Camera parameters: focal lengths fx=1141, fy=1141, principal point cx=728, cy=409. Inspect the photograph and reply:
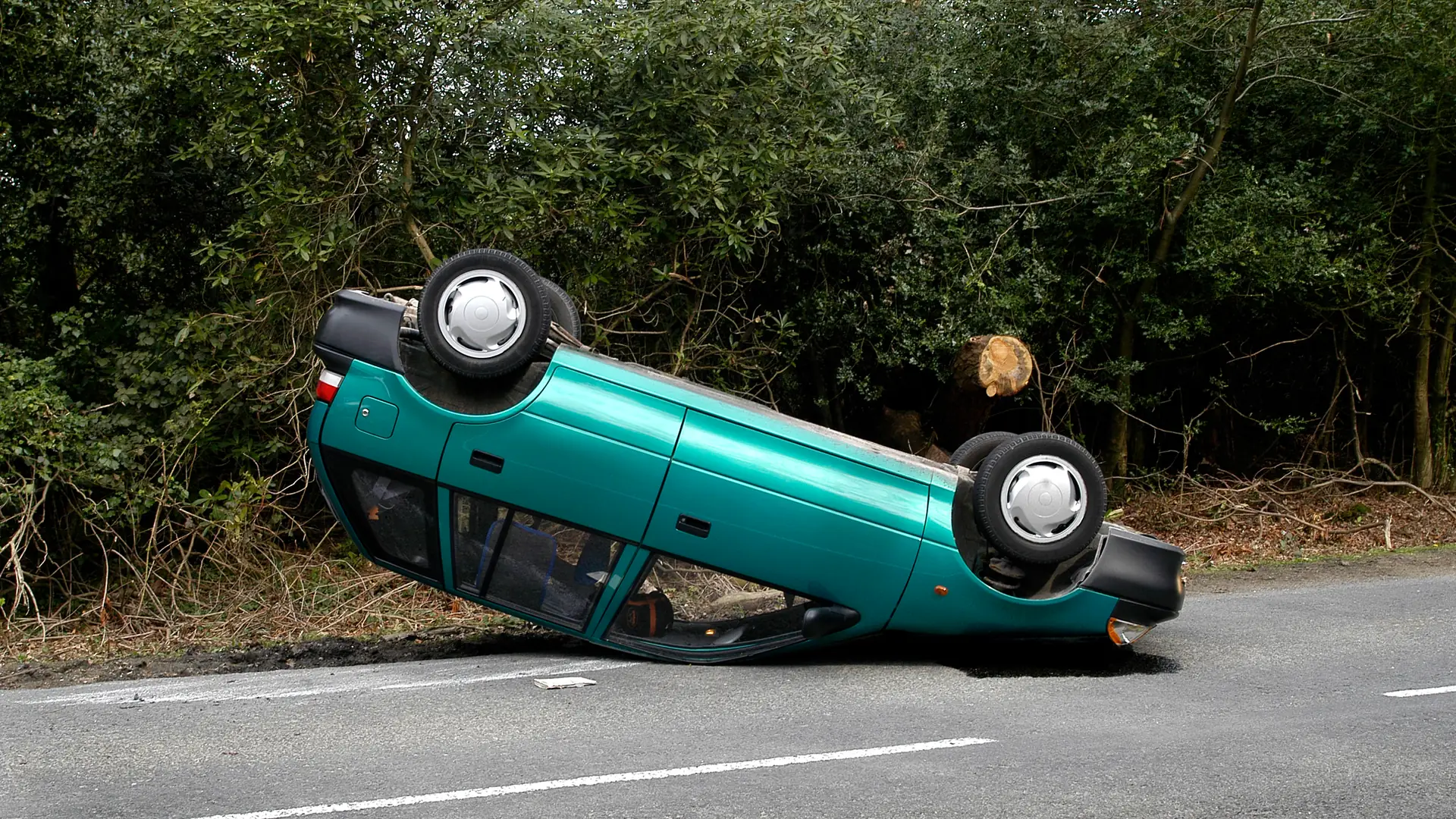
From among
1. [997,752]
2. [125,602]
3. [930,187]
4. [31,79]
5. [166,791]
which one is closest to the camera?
[166,791]

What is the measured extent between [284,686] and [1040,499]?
4.15 metres

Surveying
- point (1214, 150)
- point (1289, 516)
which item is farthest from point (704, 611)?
point (1289, 516)

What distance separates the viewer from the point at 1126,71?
11719 mm

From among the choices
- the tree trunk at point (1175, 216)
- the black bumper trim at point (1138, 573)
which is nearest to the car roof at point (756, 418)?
the black bumper trim at point (1138, 573)

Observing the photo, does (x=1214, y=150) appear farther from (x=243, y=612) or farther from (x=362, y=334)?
(x=243, y=612)

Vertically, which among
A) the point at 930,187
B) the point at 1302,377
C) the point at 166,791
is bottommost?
the point at 166,791

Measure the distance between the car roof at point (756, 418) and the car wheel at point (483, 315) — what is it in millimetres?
251

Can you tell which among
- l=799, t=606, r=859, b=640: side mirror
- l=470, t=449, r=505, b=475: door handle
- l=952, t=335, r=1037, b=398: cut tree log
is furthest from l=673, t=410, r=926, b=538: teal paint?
l=952, t=335, r=1037, b=398: cut tree log

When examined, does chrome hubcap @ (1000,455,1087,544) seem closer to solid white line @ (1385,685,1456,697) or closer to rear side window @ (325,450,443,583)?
solid white line @ (1385,685,1456,697)

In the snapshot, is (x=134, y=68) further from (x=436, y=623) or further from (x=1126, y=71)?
(x=1126, y=71)

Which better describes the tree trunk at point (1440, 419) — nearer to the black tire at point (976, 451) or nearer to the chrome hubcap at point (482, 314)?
the black tire at point (976, 451)

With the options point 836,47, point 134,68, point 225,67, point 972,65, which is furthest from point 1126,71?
point 134,68

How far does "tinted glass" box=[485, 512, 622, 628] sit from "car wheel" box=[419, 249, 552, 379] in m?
0.83

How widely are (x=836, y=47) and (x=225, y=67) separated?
501 cm
